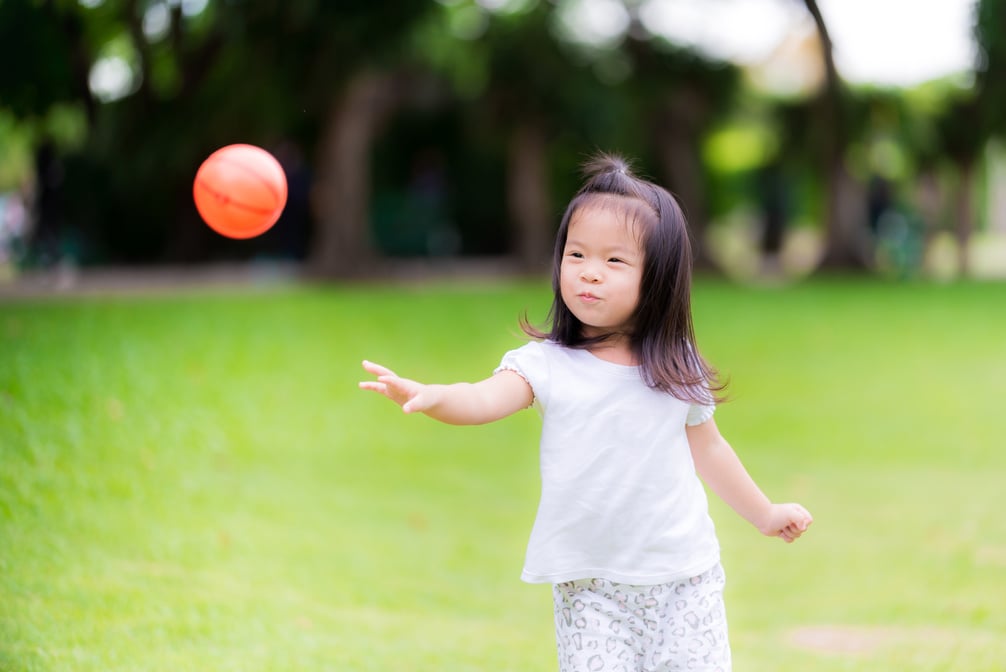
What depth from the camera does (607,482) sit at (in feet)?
8.99

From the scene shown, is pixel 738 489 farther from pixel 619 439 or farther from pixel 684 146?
pixel 684 146

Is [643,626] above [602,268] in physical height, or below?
below

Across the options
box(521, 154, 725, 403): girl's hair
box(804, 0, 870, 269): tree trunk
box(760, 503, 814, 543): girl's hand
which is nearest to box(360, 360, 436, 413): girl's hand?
box(521, 154, 725, 403): girl's hair

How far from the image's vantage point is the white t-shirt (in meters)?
2.74

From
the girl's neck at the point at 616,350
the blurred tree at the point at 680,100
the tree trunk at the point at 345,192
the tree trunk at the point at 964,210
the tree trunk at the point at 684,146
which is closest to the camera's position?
the girl's neck at the point at 616,350

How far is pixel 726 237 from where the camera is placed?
34469mm

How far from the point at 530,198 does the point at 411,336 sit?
10.9 m

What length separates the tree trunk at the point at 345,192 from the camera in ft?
59.1

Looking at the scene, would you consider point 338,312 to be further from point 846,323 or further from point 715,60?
point 715,60

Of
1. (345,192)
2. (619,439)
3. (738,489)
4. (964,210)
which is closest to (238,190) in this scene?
(619,439)

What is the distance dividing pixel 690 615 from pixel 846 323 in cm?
1141

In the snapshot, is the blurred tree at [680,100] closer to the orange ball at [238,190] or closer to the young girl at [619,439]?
the orange ball at [238,190]

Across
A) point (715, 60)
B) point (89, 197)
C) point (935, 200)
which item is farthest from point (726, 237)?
point (89, 197)

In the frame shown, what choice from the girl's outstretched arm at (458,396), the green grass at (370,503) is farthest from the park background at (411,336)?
the girl's outstretched arm at (458,396)
